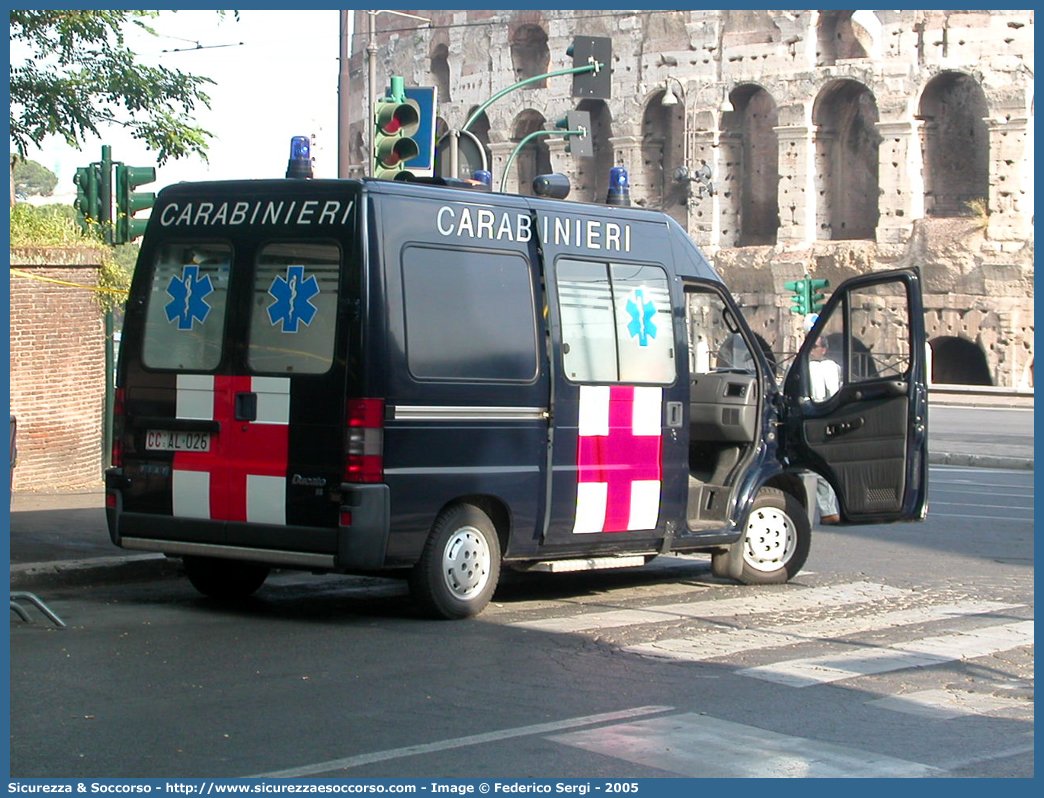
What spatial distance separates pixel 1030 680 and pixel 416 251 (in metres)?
3.89

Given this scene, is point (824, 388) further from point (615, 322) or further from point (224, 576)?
point (224, 576)

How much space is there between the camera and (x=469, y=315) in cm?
901

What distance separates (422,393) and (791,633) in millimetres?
2423

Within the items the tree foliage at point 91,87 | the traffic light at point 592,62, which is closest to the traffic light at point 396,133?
the tree foliage at point 91,87

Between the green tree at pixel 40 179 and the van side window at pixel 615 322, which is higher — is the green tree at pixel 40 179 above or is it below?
above

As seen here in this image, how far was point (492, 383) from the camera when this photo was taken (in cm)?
909

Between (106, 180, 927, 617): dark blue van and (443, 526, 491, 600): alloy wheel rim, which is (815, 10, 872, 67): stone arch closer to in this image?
(106, 180, 927, 617): dark blue van

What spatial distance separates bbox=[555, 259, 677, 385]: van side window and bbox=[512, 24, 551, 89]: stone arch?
4154 centimetres

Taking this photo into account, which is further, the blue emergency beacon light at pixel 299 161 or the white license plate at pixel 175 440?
the blue emergency beacon light at pixel 299 161

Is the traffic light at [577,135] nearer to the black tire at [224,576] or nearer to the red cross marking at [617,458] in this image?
the red cross marking at [617,458]

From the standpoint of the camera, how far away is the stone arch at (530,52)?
5081 cm

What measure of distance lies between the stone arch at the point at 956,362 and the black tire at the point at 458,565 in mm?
37300

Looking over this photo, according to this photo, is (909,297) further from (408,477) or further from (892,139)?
(892,139)

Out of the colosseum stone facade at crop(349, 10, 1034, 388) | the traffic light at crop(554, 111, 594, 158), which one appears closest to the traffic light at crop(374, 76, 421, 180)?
the traffic light at crop(554, 111, 594, 158)
